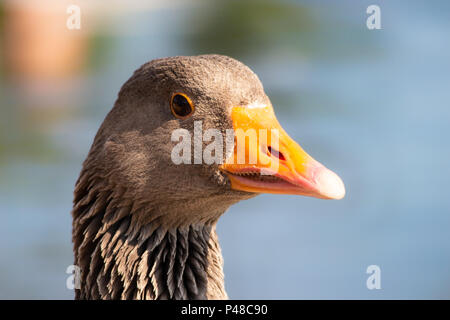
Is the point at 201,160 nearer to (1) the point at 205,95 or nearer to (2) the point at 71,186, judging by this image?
(1) the point at 205,95

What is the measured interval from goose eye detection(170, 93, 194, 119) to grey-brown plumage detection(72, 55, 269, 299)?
0.04 meters

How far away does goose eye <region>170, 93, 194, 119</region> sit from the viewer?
4344 millimetres

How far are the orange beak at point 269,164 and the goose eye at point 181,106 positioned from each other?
298 mm

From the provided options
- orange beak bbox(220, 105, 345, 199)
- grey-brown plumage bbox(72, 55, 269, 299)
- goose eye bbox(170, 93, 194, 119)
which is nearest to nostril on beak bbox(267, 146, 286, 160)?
orange beak bbox(220, 105, 345, 199)

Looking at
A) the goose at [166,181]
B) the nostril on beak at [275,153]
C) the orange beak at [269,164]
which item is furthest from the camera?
the goose at [166,181]

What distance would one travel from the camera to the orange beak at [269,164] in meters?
3.93

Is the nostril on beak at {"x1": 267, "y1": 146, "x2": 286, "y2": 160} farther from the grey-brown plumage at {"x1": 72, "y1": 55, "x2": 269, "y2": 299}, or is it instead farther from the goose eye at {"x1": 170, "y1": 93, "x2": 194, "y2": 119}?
the goose eye at {"x1": 170, "y1": 93, "x2": 194, "y2": 119}

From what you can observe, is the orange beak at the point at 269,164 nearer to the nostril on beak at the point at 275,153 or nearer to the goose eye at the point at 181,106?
the nostril on beak at the point at 275,153

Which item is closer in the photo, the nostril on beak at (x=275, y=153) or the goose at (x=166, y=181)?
the nostril on beak at (x=275, y=153)

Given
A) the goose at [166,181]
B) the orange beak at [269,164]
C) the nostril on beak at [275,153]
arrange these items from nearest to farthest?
the orange beak at [269,164]
the nostril on beak at [275,153]
the goose at [166,181]

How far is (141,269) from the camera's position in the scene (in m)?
4.46

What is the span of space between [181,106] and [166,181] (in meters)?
0.49

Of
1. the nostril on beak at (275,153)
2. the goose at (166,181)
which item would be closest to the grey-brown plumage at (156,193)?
the goose at (166,181)
